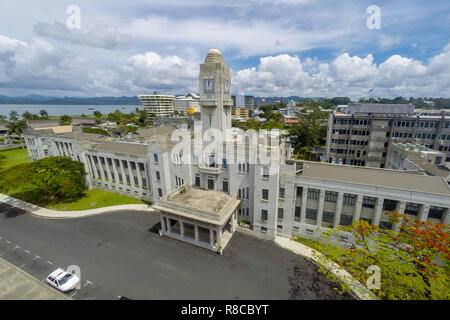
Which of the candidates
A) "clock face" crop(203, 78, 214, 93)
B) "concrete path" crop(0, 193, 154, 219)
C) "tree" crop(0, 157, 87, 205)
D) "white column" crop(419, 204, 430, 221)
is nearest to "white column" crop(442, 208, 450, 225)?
"white column" crop(419, 204, 430, 221)

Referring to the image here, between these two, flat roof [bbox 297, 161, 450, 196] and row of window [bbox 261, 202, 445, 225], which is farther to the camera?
flat roof [bbox 297, 161, 450, 196]

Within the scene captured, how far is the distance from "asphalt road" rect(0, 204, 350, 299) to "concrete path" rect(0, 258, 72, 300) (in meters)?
2.49

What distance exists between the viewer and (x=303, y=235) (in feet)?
130

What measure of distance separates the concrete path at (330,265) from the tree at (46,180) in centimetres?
5417

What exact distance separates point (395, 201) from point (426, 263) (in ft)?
44.3

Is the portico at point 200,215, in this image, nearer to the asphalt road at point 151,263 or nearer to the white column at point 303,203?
the asphalt road at point 151,263

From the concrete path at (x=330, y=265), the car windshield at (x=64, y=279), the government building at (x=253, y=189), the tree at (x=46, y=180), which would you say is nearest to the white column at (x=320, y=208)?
the government building at (x=253, y=189)

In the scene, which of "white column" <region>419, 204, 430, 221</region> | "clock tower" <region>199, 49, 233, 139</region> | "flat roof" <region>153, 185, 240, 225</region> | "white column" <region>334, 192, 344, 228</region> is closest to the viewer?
"white column" <region>419, 204, 430, 221</region>

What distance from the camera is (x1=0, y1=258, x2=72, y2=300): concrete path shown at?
2583 centimetres

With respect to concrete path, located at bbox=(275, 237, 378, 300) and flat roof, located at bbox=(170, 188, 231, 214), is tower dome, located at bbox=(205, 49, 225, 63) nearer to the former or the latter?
flat roof, located at bbox=(170, 188, 231, 214)

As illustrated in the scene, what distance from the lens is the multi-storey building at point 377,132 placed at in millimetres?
64562

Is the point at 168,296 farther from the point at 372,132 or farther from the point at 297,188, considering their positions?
the point at 372,132

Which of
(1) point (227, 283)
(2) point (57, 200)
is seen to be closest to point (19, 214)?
(2) point (57, 200)

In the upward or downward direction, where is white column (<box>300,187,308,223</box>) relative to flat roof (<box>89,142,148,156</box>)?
downward
